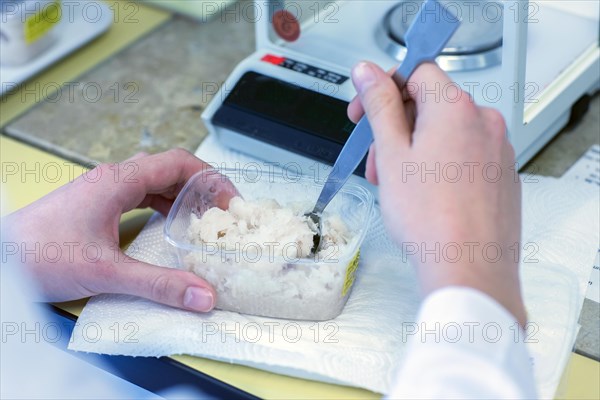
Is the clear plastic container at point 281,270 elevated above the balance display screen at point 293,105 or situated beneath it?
situated beneath

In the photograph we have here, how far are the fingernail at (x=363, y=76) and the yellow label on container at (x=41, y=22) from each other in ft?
2.50

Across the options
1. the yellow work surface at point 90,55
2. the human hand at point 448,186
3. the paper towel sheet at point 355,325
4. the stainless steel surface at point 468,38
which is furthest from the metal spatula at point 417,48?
the yellow work surface at point 90,55

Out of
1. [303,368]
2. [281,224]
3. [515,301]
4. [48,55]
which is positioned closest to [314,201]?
[281,224]

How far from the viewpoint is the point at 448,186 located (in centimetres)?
64

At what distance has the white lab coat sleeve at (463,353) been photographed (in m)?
0.59

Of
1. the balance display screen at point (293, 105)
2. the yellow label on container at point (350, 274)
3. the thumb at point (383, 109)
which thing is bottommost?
the yellow label on container at point (350, 274)

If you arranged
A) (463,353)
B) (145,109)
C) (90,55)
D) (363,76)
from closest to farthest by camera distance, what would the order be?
1. (463,353)
2. (363,76)
3. (145,109)
4. (90,55)

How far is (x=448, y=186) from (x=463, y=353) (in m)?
0.14

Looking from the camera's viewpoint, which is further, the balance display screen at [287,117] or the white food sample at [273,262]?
the balance display screen at [287,117]

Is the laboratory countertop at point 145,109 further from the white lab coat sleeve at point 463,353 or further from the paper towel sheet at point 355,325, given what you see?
the white lab coat sleeve at point 463,353

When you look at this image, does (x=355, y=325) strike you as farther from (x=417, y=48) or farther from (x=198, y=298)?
(x=417, y=48)

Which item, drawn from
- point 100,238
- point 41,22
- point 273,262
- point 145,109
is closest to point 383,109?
point 273,262

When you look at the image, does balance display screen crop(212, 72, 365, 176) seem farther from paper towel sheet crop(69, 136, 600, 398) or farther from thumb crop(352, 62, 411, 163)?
thumb crop(352, 62, 411, 163)

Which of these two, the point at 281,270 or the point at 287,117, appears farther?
the point at 287,117
